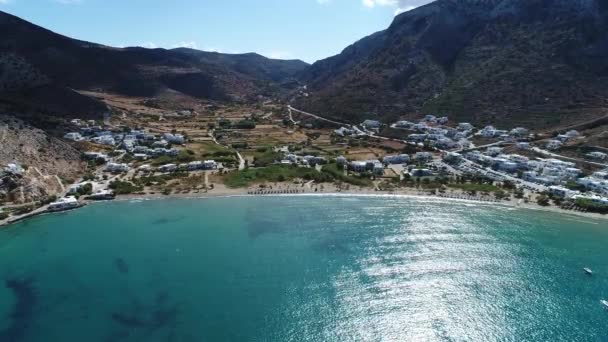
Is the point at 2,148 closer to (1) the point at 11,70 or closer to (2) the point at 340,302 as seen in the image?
(2) the point at 340,302

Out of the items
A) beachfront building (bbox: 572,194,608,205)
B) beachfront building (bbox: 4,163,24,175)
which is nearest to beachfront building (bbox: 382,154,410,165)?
beachfront building (bbox: 572,194,608,205)

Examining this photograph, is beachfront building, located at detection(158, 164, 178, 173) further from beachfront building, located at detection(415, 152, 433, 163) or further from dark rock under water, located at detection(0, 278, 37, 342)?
beachfront building, located at detection(415, 152, 433, 163)

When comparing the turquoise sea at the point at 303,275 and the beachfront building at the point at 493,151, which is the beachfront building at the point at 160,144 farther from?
the beachfront building at the point at 493,151

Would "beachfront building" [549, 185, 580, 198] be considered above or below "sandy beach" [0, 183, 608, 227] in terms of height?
above

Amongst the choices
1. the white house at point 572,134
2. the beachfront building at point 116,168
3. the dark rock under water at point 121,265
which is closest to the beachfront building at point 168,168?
the beachfront building at point 116,168

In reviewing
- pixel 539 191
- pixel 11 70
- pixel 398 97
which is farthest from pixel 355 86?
pixel 11 70

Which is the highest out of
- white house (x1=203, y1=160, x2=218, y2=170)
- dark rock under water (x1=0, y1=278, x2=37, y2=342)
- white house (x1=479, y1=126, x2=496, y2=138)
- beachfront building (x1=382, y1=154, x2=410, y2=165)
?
white house (x1=479, y1=126, x2=496, y2=138)
